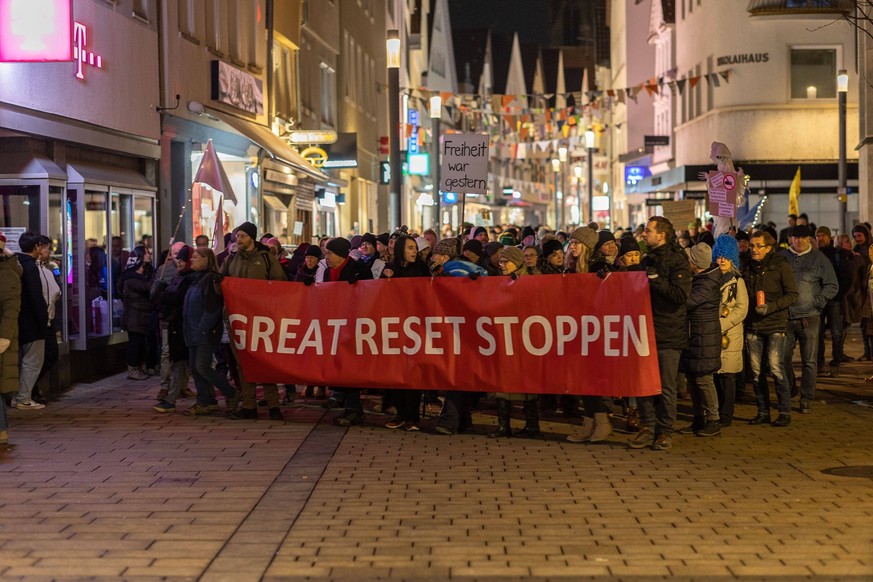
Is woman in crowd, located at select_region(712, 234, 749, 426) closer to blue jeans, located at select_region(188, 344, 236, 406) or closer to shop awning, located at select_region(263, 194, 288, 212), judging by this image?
blue jeans, located at select_region(188, 344, 236, 406)

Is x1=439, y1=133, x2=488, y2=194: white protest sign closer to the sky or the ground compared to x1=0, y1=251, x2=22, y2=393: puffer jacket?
closer to the sky

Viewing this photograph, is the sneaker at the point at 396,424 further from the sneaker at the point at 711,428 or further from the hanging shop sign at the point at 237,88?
the hanging shop sign at the point at 237,88

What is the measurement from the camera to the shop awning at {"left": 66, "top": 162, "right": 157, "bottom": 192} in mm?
17219

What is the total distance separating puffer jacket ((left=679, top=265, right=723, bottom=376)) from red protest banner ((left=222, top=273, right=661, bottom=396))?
58 centimetres

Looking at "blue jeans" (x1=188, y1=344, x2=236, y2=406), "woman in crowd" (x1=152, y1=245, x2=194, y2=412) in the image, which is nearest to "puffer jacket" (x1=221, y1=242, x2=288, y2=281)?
"woman in crowd" (x1=152, y1=245, x2=194, y2=412)

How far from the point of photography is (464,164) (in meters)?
18.9

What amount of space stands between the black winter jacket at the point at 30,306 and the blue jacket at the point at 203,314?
1582mm

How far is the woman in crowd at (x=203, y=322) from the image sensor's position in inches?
526

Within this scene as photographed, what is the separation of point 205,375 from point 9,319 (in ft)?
7.38

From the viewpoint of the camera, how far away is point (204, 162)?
1867 centimetres

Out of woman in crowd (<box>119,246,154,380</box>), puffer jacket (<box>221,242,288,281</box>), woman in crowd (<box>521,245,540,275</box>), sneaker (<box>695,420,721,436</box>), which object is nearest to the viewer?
sneaker (<box>695,420,721,436</box>)

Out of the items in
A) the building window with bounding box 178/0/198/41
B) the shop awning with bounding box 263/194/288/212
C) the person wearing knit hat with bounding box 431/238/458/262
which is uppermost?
the building window with bounding box 178/0/198/41

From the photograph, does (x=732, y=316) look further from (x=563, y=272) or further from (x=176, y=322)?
(x=176, y=322)

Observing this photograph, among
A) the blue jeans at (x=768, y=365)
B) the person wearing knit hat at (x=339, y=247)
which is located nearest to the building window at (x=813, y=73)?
the blue jeans at (x=768, y=365)
